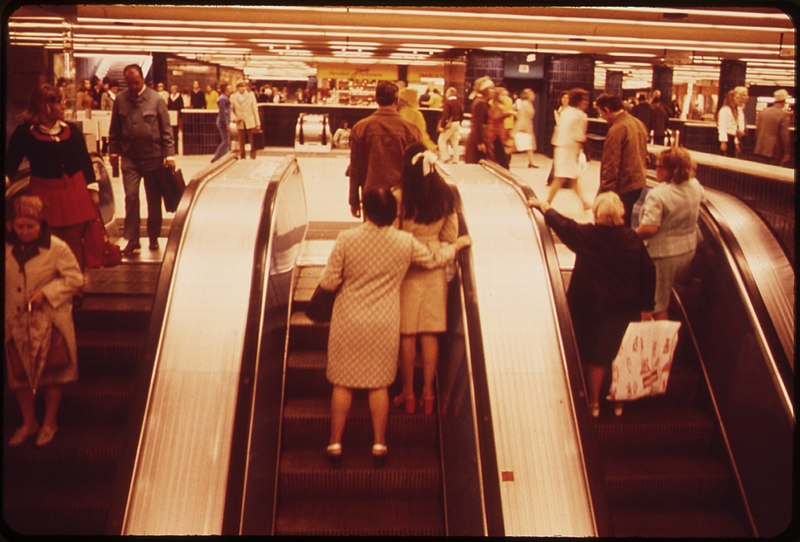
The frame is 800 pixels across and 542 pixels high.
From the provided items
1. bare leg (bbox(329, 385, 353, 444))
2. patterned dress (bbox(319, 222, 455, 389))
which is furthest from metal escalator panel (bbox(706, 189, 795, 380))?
bare leg (bbox(329, 385, 353, 444))

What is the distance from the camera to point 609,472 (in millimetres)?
4789

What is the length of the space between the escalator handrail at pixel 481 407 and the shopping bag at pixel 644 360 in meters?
0.93

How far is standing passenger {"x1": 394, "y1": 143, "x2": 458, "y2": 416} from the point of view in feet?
14.9

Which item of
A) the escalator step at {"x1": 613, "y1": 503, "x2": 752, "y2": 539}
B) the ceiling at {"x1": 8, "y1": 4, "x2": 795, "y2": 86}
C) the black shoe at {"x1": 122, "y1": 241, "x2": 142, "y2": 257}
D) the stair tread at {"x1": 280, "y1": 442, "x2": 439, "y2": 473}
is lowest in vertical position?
the escalator step at {"x1": 613, "y1": 503, "x2": 752, "y2": 539}

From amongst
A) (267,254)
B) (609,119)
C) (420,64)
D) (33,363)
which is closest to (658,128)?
(609,119)

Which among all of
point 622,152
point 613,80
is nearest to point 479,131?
point 622,152

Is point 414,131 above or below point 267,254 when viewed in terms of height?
above

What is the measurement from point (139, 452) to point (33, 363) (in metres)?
0.98

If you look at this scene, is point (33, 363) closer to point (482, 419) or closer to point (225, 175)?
point (225, 175)

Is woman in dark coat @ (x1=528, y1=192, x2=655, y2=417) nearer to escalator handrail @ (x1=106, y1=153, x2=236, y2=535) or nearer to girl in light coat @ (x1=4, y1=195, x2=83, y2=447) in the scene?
escalator handrail @ (x1=106, y1=153, x2=236, y2=535)

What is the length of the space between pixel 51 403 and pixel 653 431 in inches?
136

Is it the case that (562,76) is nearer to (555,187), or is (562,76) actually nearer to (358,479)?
(555,187)

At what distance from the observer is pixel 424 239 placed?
15.3 ft

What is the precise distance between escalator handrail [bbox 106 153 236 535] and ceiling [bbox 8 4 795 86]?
1993 mm
